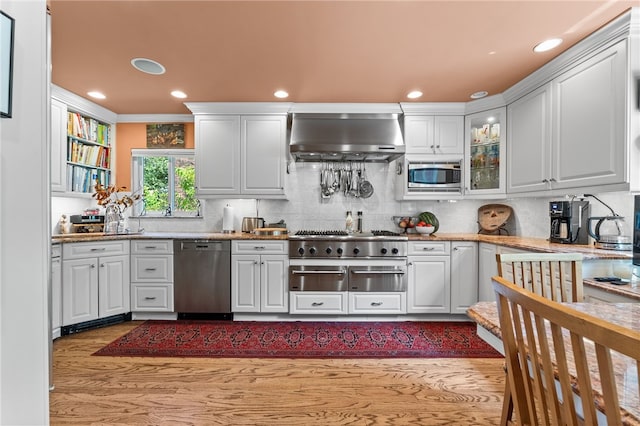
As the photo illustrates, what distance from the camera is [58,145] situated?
2877 mm

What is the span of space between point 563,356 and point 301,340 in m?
2.26

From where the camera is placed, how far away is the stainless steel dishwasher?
3.00m

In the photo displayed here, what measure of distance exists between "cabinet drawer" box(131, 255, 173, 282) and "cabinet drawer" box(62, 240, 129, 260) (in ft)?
0.51

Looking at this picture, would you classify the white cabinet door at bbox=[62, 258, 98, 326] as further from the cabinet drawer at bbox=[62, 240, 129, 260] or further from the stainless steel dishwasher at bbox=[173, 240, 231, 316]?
the stainless steel dishwasher at bbox=[173, 240, 231, 316]

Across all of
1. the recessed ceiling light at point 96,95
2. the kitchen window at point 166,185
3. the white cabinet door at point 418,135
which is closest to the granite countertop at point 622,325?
the white cabinet door at point 418,135

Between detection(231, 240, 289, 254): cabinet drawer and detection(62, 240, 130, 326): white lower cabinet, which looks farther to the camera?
detection(231, 240, 289, 254): cabinet drawer

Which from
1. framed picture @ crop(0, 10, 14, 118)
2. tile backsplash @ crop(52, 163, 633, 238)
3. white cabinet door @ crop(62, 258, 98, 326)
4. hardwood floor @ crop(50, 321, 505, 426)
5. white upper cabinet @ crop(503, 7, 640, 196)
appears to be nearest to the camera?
framed picture @ crop(0, 10, 14, 118)

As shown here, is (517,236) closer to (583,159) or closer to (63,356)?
(583,159)

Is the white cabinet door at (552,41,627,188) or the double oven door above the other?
the white cabinet door at (552,41,627,188)

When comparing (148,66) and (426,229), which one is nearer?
(148,66)

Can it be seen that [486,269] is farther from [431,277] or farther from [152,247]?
[152,247]

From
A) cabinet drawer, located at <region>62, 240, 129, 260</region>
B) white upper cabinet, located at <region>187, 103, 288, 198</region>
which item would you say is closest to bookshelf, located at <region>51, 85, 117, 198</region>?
cabinet drawer, located at <region>62, 240, 129, 260</region>

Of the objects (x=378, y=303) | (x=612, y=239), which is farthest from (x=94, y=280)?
(x=612, y=239)

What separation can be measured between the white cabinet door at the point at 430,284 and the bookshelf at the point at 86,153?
3.69 meters
